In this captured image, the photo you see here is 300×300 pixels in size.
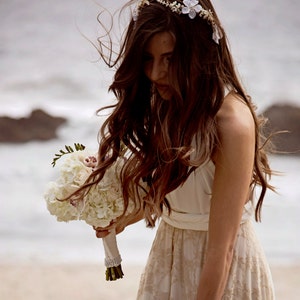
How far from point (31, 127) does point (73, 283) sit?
3.80 meters

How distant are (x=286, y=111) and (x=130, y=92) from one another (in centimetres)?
628

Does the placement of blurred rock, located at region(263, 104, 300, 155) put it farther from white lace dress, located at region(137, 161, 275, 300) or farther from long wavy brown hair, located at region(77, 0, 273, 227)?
long wavy brown hair, located at region(77, 0, 273, 227)

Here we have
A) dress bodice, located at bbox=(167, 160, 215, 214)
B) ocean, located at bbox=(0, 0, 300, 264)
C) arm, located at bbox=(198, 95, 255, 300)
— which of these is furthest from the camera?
ocean, located at bbox=(0, 0, 300, 264)

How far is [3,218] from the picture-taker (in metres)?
6.08

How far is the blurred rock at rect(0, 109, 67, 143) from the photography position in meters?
8.02

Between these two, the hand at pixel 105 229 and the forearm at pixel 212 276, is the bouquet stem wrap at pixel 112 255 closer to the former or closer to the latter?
the hand at pixel 105 229

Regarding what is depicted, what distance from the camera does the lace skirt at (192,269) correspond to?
1941 mm

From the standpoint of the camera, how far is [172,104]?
1.80m

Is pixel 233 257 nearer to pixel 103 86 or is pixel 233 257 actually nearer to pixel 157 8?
pixel 157 8

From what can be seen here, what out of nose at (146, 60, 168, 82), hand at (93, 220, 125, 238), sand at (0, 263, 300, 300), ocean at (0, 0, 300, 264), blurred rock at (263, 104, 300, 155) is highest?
ocean at (0, 0, 300, 264)

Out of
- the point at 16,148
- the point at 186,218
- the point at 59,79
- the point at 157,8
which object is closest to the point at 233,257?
the point at 186,218

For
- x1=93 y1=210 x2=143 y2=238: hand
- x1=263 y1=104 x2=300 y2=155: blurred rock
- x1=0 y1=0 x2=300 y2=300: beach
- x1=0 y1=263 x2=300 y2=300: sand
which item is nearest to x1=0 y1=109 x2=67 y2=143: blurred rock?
x1=0 y1=0 x2=300 y2=300: beach

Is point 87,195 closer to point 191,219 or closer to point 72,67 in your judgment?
point 191,219

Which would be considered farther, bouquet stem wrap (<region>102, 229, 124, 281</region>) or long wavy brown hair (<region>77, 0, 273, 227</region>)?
bouquet stem wrap (<region>102, 229, 124, 281</region>)
